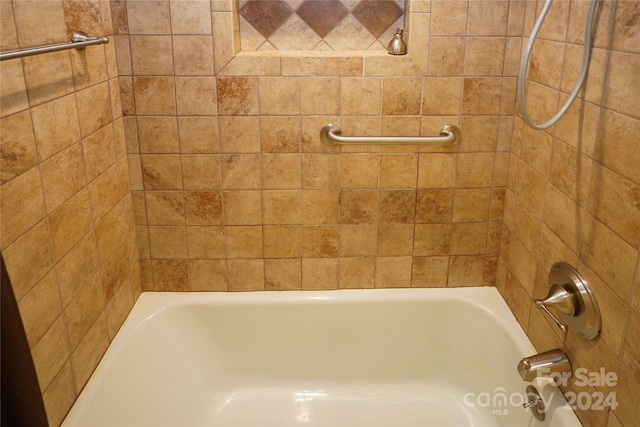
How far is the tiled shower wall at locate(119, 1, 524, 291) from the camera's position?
1.66 meters

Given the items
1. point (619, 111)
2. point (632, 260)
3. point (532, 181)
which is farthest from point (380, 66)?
point (632, 260)

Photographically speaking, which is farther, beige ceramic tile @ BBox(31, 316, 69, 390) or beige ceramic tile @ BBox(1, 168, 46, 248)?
beige ceramic tile @ BBox(31, 316, 69, 390)

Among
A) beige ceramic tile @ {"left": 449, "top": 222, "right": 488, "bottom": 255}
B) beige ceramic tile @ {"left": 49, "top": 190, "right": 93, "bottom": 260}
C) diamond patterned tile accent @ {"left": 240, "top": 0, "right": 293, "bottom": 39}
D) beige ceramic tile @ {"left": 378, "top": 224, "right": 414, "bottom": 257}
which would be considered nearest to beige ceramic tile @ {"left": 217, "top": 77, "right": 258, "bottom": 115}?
diamond patterned tile accent @ {"left": 240, "top": 0, "right": 293, "bottom": 39}

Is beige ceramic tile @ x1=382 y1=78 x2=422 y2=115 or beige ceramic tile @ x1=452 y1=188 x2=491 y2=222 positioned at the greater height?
beige ceramic tile @ x1=382 y1=78 x2=422 y2=115

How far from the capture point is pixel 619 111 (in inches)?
45.4

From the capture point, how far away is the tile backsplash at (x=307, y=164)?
1.18 meters

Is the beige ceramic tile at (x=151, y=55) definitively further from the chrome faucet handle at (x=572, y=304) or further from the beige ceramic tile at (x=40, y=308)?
the chrome faucet handle at (x=572, y=304)

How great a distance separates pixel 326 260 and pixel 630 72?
1.13 metres

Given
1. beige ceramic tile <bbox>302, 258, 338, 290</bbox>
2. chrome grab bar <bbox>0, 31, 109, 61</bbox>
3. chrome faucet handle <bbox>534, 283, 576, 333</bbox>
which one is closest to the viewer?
chrome grab bar <bbox>0, 31, 109, 61</bbox>

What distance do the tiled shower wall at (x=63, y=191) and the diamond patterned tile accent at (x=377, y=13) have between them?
2.75 feet

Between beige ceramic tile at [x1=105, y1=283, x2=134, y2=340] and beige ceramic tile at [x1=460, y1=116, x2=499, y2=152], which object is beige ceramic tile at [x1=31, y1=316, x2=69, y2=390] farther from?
beige ceramic tile at [x1=460, y1=116, x2=499, y2=152]

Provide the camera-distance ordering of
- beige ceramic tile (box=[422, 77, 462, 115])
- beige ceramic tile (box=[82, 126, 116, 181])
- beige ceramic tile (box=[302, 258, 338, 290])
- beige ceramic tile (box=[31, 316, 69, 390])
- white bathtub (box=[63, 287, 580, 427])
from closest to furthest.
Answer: beige ceramic tile (box=[31, 316, 69, 390]) < beige ceramic tile (box=[82, 126, 116, 181]) < beige ceramic tile (box=[422, 77, 462, 115]) < white bathtub (box=[63, 287, 580, 427]) < beige ceramic tile (box=[302, 258, 338, 290])

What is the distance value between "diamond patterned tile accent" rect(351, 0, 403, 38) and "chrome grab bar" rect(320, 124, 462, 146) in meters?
0.43

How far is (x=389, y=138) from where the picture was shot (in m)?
1.73
